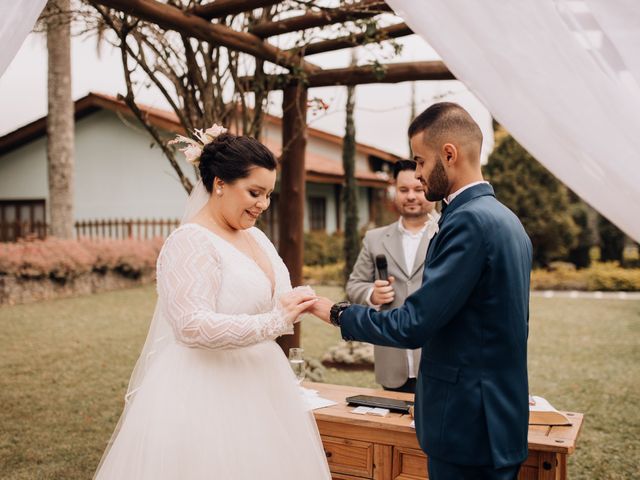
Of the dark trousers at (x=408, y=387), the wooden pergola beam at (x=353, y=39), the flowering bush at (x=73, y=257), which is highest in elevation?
the wooden pergola beam at (x=353, y=39)

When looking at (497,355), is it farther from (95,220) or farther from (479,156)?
(95,220)

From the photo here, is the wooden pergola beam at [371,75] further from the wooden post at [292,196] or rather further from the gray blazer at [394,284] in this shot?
the gray blazer at [394,284]

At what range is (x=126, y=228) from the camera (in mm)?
17562

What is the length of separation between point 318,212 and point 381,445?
1898 centimetres

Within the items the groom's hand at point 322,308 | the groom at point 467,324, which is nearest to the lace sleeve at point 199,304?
the groom's hand at point 322,308

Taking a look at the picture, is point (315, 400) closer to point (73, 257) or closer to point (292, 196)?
point (292, 196)

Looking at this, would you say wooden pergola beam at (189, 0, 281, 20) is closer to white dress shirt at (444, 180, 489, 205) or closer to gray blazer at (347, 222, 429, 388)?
gray blazer at (347, 222, 429, 388)

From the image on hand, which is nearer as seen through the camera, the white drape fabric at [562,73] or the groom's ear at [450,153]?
the white drape fabric at [562,73]

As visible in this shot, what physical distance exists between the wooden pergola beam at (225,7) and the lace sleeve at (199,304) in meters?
2.09

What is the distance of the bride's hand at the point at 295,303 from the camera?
2.70 m

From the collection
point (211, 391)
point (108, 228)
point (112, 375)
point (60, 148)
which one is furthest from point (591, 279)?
point (211, 391)

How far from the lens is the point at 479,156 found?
98.3 inches

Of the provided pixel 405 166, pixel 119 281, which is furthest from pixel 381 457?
pixel 119 281

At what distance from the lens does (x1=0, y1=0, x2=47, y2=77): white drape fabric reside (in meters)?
2.38
